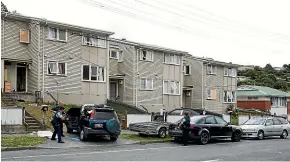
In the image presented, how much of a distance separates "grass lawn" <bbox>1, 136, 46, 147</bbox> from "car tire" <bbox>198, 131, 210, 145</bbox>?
7.73 meters

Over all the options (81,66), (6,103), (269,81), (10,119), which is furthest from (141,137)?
(269,81)

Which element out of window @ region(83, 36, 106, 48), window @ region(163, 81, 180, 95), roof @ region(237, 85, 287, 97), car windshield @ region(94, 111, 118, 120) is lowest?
car windshield @ region(94, 111, 118, 120)

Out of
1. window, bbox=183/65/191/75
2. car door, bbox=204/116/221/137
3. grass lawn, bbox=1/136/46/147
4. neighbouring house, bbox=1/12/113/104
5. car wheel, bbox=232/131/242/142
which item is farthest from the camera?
window, bbox=183/65/191/75

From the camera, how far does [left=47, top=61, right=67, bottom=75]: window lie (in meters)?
30.6

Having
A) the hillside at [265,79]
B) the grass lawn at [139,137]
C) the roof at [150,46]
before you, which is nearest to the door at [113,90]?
the roof at [150,46]

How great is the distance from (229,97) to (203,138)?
29.4 metres

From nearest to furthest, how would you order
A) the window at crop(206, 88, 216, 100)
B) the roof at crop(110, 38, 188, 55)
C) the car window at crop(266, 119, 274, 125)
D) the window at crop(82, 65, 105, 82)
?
1. the car window at crop(266, 119, 274, 125)
2. the window at crop(82, 65, 105, 82)
3. the roof at crop(110, 38, 188, 55)
4. the window at crop(206, 88, 216, 100)

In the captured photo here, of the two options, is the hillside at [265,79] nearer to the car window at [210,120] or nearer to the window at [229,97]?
the window at [229,97]

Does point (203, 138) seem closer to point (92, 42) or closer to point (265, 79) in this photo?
point (92, 42)

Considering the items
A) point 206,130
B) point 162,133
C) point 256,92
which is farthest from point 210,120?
point 256,92

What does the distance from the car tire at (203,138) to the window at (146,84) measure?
17792 millimetres

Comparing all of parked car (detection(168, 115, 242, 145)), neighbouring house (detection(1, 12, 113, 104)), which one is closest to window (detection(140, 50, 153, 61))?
neighbouring house (detection(1, 12, 113, 104))

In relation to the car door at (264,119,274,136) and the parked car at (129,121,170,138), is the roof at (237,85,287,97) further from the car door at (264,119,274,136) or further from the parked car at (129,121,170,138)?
the parked car at (129,121,170,138)

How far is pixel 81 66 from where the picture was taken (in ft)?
107
